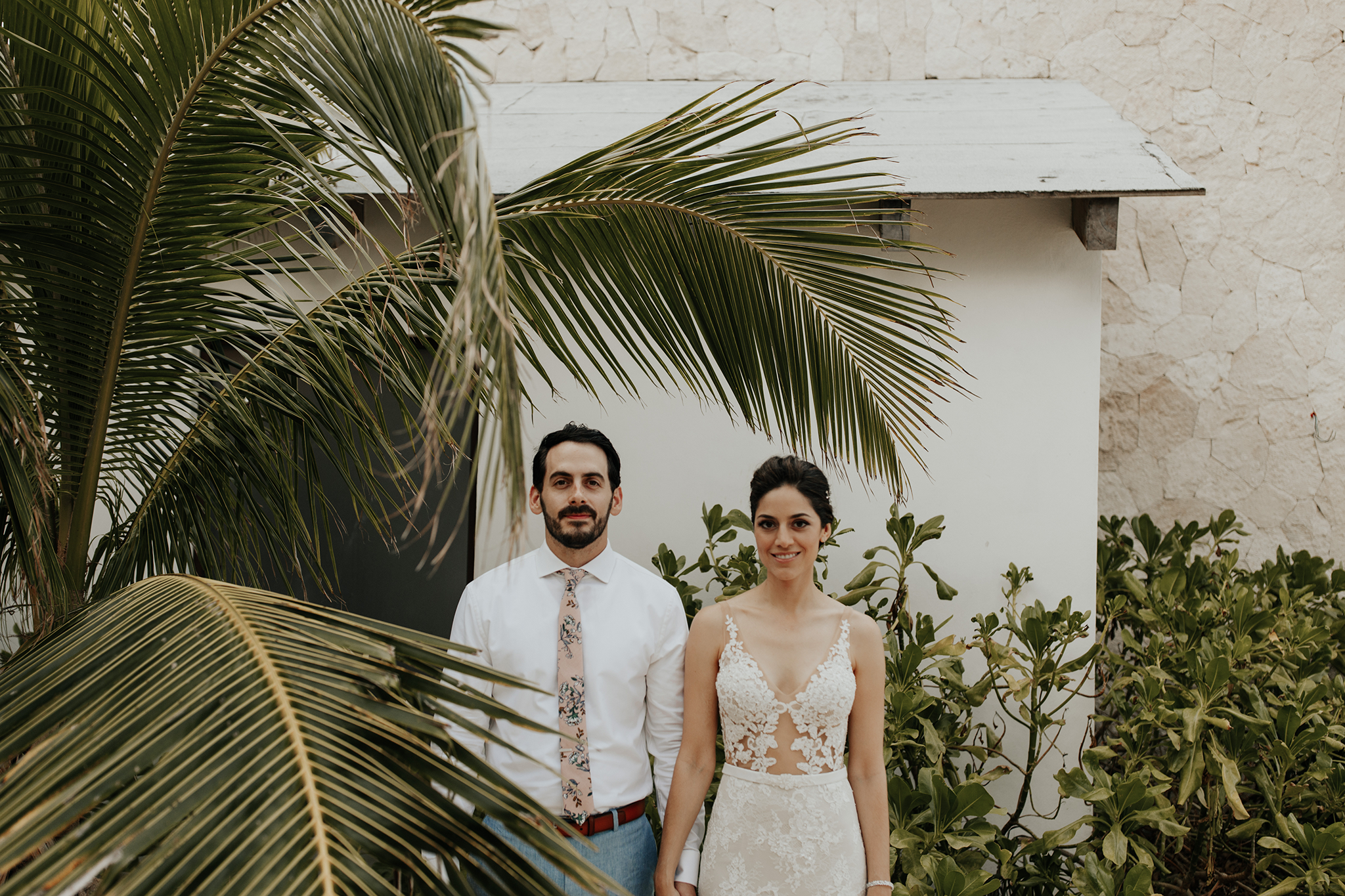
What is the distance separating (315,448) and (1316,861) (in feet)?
13.5

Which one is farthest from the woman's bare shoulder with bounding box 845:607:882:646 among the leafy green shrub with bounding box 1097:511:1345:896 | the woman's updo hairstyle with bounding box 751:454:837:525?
the leafy green shrub with bounding box 1097:511:1345:896

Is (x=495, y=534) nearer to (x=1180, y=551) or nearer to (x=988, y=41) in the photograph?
(x=1180, y=551)

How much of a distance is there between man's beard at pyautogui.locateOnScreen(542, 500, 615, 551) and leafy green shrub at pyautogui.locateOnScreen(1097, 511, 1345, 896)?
5.20 feet

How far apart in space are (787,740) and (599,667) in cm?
49

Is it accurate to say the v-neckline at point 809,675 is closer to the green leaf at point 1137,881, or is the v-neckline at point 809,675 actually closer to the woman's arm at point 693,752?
the woman's arm at point 693,752

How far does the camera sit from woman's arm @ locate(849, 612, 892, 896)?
7.22 ft

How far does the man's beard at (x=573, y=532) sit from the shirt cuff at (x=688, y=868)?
31.6 inches

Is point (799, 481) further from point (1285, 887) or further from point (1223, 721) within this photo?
point (1285, 887)

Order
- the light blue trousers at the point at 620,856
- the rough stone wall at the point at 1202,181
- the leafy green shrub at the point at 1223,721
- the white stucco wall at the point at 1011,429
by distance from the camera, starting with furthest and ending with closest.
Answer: the rough stone wall at the point at 1202,181 < the white stucco wall at the point at 1011,429 < the leafy green shrub at the point at 1223,721 < the light blue trousers at the point at 620,856

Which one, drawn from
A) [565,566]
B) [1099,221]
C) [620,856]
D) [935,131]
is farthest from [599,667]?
[935,131]

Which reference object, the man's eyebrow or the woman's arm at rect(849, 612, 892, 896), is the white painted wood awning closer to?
the man's eyebrow

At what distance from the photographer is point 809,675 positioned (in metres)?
2.21

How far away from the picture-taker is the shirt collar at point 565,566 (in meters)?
2.32

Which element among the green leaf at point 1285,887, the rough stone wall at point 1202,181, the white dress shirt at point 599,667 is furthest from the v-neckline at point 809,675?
the rough stone wall at point 1202,181
